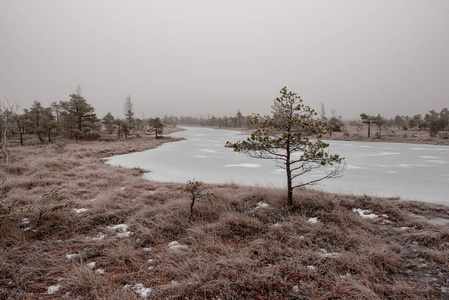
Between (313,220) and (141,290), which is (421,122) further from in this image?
(141,290)

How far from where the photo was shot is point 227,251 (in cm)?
352

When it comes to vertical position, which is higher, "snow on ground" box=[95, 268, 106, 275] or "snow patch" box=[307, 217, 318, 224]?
"snow patch" box=[307, 217, 318, 224]

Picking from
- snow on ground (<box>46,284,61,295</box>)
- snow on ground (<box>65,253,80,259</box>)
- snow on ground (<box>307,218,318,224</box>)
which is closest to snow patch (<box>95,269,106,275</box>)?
snow on ground (<box>46,284,61,295</box>)

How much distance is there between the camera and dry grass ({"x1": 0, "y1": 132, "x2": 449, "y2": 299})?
2707 millimetres

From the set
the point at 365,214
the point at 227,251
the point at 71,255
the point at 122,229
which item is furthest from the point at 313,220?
the point at 71,255

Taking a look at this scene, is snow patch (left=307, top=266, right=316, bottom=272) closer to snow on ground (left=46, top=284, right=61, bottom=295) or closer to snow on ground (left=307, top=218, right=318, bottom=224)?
snow on ground (left=307, top=218, right=318, bottom=224)

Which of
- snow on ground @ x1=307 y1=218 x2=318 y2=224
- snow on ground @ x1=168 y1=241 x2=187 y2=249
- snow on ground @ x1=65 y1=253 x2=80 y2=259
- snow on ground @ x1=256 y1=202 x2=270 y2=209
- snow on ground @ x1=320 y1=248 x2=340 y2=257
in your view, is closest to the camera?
snow on ground @ x1=320 y1=248 x2=340 y2=257

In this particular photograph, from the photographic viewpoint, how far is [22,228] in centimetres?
466

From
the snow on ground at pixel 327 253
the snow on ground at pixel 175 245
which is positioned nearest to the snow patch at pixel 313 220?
the snow on ground at pixel 327 253

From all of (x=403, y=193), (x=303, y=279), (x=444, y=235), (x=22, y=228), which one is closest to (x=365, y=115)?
(x=403, y=193)

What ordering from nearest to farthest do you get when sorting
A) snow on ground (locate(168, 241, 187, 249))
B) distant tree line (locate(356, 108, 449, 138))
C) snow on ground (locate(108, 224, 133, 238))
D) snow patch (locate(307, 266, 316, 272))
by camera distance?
snow patch (locate(307, 266, 316, 272)) → snow on ground (locate(168, 241, 187, 249)) → snow on ground (locate(108, 224, 133, 238)) → distant tree line (locate(356, 108, 449, 138))

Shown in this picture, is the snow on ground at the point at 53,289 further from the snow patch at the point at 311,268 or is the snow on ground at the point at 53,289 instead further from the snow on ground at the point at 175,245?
the snow patch at the point at 311,268

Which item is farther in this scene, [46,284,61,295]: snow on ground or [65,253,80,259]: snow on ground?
[65,253,80,259]: snow on ground

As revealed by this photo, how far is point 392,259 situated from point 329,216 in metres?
1.82
